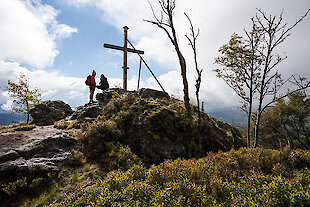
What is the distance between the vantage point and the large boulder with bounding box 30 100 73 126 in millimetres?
15445

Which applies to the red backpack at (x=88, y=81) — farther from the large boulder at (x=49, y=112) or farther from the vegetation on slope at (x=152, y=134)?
the vegetation on slope at (x=152, y=134)

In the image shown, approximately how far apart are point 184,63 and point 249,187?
906 centimetres

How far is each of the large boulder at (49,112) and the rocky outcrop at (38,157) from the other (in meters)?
8.78

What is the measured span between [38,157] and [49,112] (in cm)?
1224

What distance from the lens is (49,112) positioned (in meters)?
16.6

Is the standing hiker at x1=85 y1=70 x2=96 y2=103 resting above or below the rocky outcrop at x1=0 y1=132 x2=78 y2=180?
above

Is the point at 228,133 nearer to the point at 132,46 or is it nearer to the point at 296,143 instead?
the point at 132,46

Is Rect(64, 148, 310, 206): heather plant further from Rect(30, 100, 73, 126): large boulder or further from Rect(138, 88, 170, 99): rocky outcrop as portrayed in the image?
Rect(30, 100, 73, 126): large boulder

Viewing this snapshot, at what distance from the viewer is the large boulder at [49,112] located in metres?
15.4

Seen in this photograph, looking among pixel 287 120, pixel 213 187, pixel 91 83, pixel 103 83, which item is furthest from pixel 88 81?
pixel 287 120

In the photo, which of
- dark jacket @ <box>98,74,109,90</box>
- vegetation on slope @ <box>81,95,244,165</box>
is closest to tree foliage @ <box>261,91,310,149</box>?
vegetation on slope @ <box>81,95,244,165</box>

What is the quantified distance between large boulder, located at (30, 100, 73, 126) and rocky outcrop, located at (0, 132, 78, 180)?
8778 mm

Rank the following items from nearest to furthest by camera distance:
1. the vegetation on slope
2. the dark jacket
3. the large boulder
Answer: the vegetation on slope → the large boulder → the dark jacket

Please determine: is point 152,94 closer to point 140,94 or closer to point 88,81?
point 140,94
